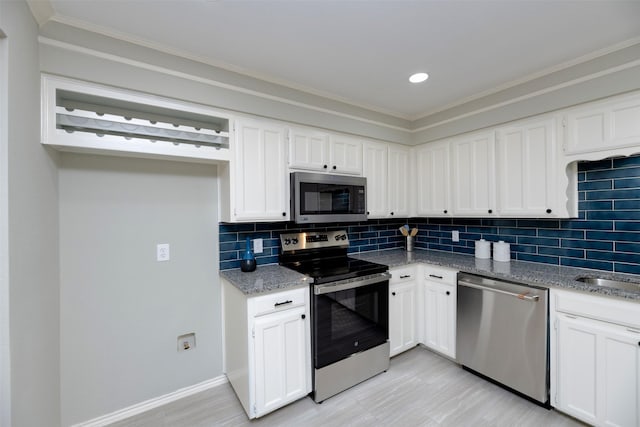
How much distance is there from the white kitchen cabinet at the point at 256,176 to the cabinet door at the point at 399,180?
Answer: 1.31 meters

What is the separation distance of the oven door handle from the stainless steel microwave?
0.57 m

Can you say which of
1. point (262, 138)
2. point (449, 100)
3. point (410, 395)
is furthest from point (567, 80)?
point (410, 395)

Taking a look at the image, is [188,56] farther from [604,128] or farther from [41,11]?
[604,128]

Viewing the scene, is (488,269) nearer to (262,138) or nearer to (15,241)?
(262,138)

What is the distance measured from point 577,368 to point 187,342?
276cm

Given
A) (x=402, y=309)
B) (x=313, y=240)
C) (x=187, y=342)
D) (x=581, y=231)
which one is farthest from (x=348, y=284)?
(x=581, y=231)

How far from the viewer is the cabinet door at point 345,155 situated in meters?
2.58

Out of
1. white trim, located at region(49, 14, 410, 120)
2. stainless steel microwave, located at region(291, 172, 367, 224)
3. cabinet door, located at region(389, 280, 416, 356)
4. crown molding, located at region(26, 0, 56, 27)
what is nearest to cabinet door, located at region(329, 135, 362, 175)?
stainless steel microwave, located at region(291, 172, 367, 224)

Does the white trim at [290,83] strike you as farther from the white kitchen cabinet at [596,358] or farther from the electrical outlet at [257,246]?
the white kitchen cabinet at [596,358]

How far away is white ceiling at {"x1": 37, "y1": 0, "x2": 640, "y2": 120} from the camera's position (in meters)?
1.44

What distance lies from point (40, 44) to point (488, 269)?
10.9 feet

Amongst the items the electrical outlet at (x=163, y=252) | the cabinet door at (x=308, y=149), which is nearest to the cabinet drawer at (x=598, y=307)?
the cabinet door at (x=308, y=149)

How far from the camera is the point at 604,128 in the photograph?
1887 millimetres

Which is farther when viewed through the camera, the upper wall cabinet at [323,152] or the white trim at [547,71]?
the upper wall cabinet at [323,152]
